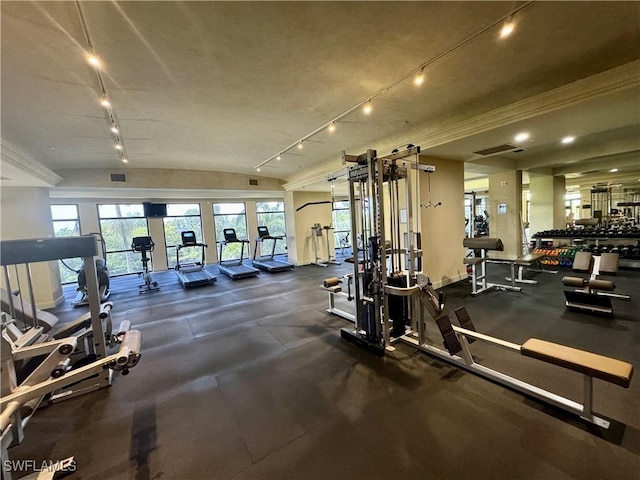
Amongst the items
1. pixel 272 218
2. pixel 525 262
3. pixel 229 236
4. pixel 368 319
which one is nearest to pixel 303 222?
pixel 229 236

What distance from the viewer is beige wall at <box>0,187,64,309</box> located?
5340 mm

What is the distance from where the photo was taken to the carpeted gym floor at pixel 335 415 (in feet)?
5.63

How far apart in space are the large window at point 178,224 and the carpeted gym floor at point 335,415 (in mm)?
6690

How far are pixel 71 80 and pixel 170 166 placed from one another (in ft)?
14.8

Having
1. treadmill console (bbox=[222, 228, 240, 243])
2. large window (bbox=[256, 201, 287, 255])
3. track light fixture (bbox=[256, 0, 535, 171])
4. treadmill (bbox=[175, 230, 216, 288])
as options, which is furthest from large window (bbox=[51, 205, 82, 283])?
track light fixture (bbox=[256, 0, 535, 171])

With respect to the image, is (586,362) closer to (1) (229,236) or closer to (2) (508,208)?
(2) (508,208)

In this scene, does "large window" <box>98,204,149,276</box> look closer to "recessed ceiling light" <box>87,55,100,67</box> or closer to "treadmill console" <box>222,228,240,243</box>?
"treadmill console" <box>222,228,240,243</box>

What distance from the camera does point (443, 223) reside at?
566 cm

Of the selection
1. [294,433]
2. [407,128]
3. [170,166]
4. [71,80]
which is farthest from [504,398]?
[170,166]

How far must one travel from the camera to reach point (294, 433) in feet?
6.56

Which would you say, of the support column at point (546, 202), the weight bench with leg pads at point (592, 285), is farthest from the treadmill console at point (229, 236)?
the support column at point (546, 202)

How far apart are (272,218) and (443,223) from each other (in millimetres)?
7846

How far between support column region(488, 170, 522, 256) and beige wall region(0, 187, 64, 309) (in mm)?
11076

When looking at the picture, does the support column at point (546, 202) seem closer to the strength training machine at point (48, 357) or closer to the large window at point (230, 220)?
the large window at point (230, 220)
